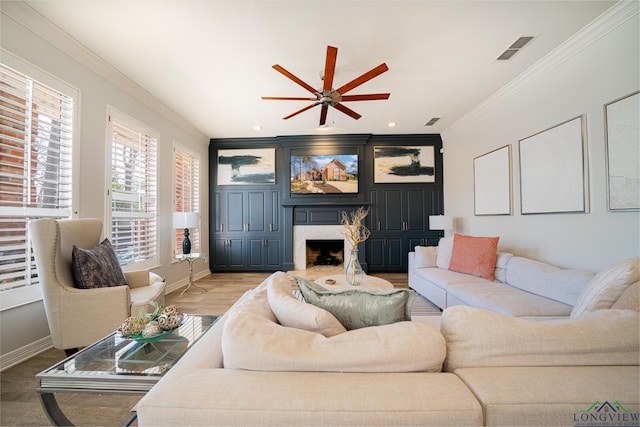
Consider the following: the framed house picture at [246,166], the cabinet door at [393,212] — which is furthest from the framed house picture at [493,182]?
the framed house picture at [246,166]

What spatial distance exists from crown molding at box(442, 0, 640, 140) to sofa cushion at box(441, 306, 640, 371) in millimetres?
2719

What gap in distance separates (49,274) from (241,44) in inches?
102

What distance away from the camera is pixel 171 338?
1.52m

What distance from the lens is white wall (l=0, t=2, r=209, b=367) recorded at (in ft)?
6.69

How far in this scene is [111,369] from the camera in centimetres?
120

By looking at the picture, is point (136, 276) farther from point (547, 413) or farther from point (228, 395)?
point (547, 413)

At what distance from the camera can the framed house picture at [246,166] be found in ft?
18.1

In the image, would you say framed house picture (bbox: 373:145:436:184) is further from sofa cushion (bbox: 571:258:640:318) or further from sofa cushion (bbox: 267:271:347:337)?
sofa cushion (bbox: 267:271:347:337)

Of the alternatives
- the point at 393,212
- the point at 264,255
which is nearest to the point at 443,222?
the point at 393,212

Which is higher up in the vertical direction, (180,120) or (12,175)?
(180,120)

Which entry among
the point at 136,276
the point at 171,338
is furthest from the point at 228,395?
the point at 136,276

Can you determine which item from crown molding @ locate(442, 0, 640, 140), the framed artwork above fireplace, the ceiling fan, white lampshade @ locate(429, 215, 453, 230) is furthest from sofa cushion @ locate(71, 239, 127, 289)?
crown molding @ locate(442, 0, 640, 140)

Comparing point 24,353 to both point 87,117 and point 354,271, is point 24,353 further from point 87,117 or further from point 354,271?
point 354,271

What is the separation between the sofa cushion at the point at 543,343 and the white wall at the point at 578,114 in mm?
1943
